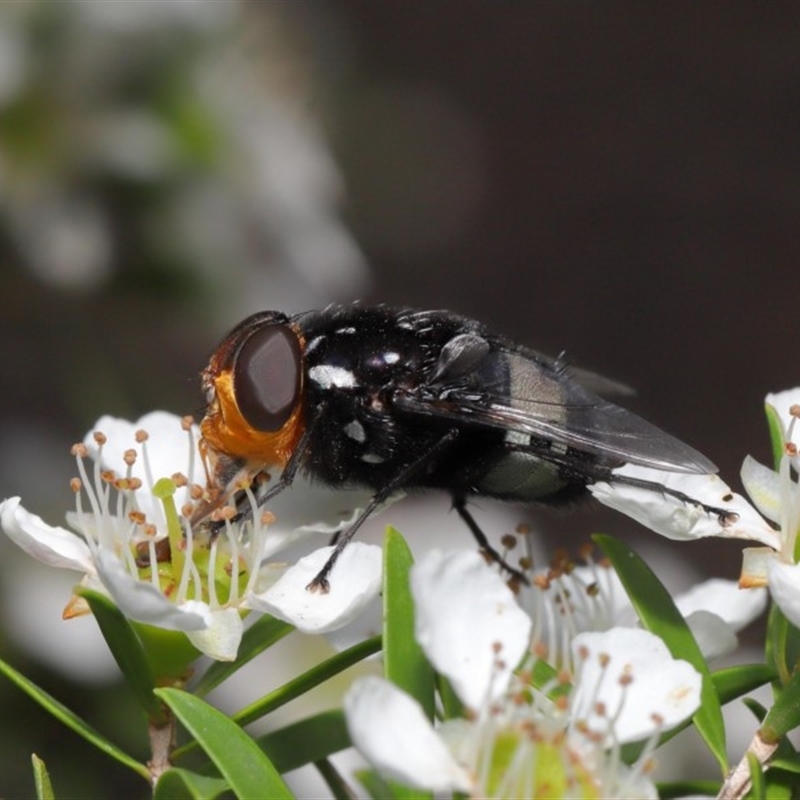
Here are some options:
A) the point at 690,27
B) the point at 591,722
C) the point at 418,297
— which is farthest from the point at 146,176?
the point at 690,27

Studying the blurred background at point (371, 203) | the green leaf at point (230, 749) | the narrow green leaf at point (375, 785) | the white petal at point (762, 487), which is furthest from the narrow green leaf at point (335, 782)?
the blurred background at point (371, 203)

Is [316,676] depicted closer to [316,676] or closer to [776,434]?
[316,676]

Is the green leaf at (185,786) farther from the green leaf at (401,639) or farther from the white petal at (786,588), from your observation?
the white petal at (786,588)

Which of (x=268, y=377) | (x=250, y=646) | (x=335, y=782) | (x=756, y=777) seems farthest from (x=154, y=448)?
(x=756, y=777)

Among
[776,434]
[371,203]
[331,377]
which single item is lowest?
[776,434]

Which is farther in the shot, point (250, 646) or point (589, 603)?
point (589, 603)

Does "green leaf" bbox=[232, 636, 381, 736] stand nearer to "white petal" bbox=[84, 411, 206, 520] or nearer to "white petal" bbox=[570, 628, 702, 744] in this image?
"white petal" bbox=[570, 628, 702, 744]
